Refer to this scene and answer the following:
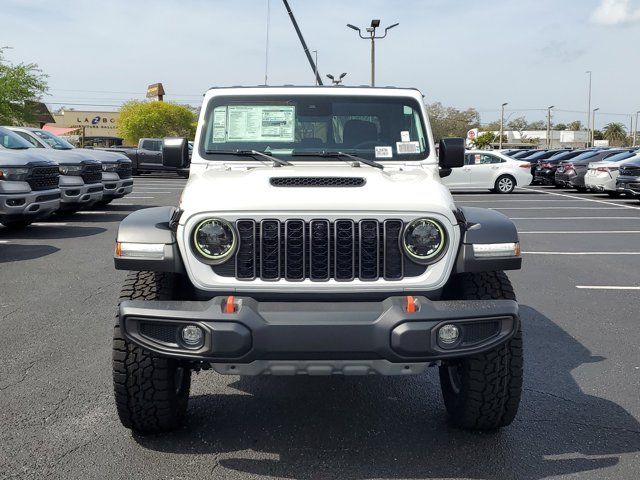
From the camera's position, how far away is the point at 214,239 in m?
3.52

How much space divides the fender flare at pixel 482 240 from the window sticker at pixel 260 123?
1569mm

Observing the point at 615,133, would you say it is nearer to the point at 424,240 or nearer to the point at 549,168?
the point at 549,168

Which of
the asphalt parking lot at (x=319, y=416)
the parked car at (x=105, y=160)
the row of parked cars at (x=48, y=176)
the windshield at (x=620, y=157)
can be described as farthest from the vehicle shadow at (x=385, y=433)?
the windshield at (x=620, y=157)

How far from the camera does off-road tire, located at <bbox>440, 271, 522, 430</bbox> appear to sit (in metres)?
3.69

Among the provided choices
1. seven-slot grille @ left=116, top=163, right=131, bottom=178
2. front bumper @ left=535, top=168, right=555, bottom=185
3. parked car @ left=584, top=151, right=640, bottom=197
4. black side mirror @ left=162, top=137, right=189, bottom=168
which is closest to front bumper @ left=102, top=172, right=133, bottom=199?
seven-slot grille @ left=116, top=163, right=131, bottom=178

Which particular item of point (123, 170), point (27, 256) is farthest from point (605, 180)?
point (27, 256)

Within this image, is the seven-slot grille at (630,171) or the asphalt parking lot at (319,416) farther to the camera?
the seven-slot grille at (630,171)

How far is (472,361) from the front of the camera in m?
3.69

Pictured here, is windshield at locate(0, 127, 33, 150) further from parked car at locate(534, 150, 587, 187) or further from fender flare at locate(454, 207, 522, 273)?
parked car at locate(534, 150, 587, 187)

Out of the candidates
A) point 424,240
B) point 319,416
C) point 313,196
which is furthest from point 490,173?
point 313,196

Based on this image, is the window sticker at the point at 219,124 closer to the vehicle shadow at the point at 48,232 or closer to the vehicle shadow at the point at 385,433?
the vehicle shadow at the point at 385,433

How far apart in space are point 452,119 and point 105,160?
8987 centimetres

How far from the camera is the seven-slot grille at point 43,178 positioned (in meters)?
11.7

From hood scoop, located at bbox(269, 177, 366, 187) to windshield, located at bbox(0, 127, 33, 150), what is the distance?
10.3 meters
